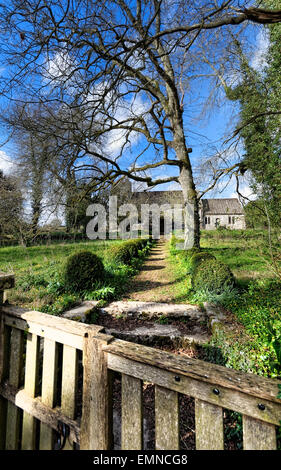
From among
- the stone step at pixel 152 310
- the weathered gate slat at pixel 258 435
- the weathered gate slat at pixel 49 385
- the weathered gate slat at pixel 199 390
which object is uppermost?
the weathered gate slat at pixel 199 390

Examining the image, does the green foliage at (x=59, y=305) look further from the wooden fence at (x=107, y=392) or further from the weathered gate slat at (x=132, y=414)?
the weathered gate slat at (x=132, y=414)

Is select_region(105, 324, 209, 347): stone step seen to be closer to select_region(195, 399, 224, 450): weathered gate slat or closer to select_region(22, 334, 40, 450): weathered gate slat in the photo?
select_region(22, 334, 40, 450): weathered gate slat

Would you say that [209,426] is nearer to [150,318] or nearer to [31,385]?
[31,385]

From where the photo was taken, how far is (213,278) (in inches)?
201

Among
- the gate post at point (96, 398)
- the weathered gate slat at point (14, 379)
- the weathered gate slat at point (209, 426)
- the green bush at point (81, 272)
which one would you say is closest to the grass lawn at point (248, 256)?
the weathered gate slat at point (209, 426)

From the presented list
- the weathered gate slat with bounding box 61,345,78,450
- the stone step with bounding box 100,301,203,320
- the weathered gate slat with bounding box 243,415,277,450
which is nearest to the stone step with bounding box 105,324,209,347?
the stone step with bounding box 100,301,203,320

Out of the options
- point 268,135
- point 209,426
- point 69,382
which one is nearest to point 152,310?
point 69,382

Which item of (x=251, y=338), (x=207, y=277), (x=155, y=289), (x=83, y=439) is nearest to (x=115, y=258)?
(x=155, y=289)

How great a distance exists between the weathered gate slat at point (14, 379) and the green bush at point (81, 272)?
382cm

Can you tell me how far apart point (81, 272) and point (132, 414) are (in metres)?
4.66

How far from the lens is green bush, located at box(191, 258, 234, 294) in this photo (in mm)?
5000

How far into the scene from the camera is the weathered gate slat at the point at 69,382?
137 cm

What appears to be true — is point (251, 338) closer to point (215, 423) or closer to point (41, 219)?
point (215, 423)

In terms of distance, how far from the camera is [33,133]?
3.52 m
